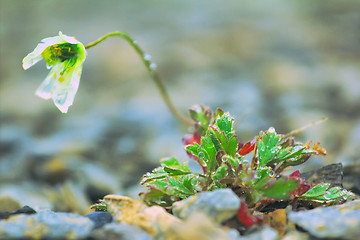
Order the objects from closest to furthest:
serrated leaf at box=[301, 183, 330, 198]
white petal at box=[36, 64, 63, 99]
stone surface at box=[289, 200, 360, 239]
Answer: stone surface at box=[289, 200, 360, 239] → serrated leaf at box=[301, 183, 330, 198] → white petal at box=[36, 64, 63, 99]

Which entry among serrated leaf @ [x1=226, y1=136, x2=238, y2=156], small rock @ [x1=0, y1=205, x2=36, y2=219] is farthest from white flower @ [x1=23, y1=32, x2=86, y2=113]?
serrated leaf @ [x1=226, y1=136, x2=238, y2=156]

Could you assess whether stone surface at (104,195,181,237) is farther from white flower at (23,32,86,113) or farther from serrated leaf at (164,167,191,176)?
white flower at (23,32,86,113)

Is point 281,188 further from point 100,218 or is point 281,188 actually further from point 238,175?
point 100,218

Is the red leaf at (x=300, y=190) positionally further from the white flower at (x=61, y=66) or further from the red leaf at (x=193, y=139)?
the white flower at (x=61, y=66)

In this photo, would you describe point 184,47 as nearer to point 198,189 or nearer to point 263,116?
point 263,116

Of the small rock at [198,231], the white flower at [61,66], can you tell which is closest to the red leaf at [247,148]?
the small rock at [198,231]

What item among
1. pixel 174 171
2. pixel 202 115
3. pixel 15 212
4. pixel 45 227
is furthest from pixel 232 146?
pixel 15 212
